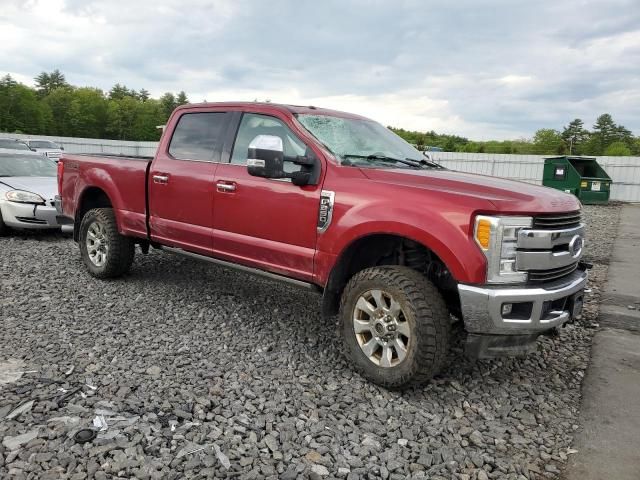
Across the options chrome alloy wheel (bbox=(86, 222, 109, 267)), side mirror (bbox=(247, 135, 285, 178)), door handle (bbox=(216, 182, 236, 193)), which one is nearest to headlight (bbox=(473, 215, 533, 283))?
side mirror (bbox=(247, 135, 285, 178))

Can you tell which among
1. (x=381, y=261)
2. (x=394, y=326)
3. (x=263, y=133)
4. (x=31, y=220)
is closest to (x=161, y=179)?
(x=263, y=133)

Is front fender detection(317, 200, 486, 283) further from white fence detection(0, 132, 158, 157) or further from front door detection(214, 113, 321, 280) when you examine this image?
white fence detection(0, 132, 158, 157)

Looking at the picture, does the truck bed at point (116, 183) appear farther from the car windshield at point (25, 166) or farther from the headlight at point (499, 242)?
the car windshield at point (25, 166)

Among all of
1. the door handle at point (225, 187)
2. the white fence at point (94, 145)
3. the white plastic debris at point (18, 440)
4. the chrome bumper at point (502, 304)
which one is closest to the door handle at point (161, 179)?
the door handle at point (225, 187)

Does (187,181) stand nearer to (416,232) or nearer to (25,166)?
(416,232)

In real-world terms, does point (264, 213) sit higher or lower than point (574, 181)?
lower

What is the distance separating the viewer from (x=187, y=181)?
16.3 feet

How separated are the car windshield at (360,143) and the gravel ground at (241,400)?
1.56 m

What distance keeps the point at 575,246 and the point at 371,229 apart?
56.0 inches

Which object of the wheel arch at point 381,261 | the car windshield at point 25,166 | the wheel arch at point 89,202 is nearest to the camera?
the wheel arch at point 381,261

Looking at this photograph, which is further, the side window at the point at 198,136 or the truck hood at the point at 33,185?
the truck hood at the point at 33,185

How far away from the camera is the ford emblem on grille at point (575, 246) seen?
3671 millimetres

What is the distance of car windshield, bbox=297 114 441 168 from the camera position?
427 cm

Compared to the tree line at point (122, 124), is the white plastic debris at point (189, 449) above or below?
below
